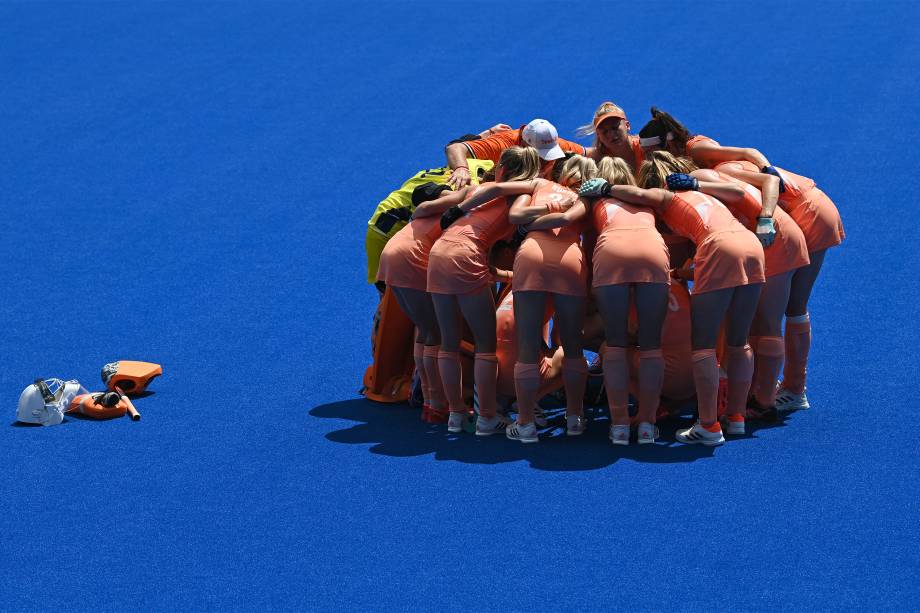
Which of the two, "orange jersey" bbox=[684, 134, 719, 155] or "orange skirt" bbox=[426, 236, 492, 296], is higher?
"orange jersey" bbox=[684, 134, 719, 155]

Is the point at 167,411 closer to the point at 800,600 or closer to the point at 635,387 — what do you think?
the point at 635,387

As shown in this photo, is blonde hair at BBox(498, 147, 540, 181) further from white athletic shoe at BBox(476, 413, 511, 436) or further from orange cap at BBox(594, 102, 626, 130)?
white athletic shoe at BBox(476, 413, 511, 436)

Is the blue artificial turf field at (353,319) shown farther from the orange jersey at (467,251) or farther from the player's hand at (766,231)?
the player's hand at (766,231)

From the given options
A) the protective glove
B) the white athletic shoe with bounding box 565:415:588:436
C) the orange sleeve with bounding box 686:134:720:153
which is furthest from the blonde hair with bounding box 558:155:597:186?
the white athletic shoe with bounding box 565:415:588:436

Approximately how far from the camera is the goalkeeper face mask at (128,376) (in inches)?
360

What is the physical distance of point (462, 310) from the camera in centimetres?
810

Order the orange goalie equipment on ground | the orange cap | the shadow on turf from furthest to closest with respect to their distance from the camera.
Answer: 1. the orange goalie equipment on ground
2. the orange cap
3. the shadow on turf

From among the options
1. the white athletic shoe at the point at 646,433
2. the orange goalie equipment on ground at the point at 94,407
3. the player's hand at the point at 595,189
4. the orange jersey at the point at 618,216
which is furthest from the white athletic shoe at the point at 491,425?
the orange goalie equipment on ground at the point at 94,407

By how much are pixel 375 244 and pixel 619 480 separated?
2443 millimetres

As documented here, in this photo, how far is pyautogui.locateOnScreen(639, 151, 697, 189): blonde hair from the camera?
8086 millimetres

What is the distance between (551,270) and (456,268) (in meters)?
0.58

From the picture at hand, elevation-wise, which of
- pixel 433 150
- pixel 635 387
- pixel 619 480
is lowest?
pixel 619 480

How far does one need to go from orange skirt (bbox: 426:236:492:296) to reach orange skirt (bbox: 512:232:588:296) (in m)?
0.28

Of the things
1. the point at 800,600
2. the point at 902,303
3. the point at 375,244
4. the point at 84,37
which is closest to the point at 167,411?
the point at 375,244
